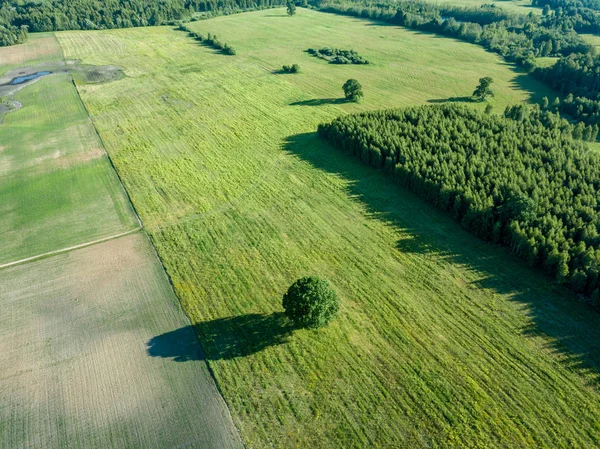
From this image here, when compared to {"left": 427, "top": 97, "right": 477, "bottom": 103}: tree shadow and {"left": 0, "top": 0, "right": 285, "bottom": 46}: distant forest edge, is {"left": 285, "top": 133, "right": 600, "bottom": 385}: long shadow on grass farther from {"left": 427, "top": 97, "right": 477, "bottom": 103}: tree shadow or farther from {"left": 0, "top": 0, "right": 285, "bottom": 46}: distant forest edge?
{"left": 0, "top": 0, "right": 285, "bottom": 46}: distant forest edge

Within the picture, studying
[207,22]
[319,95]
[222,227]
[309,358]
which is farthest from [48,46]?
[309,358]

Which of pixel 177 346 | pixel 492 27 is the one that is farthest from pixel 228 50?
pixel 177 346

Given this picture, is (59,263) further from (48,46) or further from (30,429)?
(48,46)

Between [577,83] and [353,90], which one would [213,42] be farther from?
[577,83]

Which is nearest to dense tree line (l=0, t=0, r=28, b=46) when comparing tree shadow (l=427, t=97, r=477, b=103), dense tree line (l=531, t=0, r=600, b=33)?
tree shadow (l=427, t=97, r=477, b=103)

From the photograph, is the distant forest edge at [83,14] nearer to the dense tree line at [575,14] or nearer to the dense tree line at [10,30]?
the dense tree line at [10,30]
